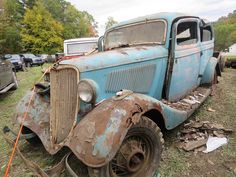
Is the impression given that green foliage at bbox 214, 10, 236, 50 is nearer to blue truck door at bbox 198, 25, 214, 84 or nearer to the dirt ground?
blue truck door at bbox 198, 25, 214, 84

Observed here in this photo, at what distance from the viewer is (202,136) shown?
3955 millimetres

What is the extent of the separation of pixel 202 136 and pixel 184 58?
4.73 ft

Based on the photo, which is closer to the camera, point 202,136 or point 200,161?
point 200,161

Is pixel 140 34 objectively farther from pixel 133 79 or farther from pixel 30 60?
pixel 30 60

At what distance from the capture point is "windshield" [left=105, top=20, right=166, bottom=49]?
4.08m

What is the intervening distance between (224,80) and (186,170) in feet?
19.2

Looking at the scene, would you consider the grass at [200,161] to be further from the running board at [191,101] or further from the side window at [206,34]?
the side window at [206,34]

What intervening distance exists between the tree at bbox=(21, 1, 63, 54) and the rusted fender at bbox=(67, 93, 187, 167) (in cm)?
3564

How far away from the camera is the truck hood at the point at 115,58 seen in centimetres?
304

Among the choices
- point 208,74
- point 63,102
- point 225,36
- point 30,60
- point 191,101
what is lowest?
point 30,60

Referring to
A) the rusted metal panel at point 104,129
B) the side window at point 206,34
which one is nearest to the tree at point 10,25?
the side window at point 206,34

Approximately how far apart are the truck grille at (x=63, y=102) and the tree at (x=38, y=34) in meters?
35.0

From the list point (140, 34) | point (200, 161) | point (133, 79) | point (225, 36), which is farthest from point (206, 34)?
point (225, 36)

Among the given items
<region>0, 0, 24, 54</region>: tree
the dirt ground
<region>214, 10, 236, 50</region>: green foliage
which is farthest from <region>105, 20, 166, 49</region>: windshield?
<region>214, 10, 236, 50</region>: green foliage
